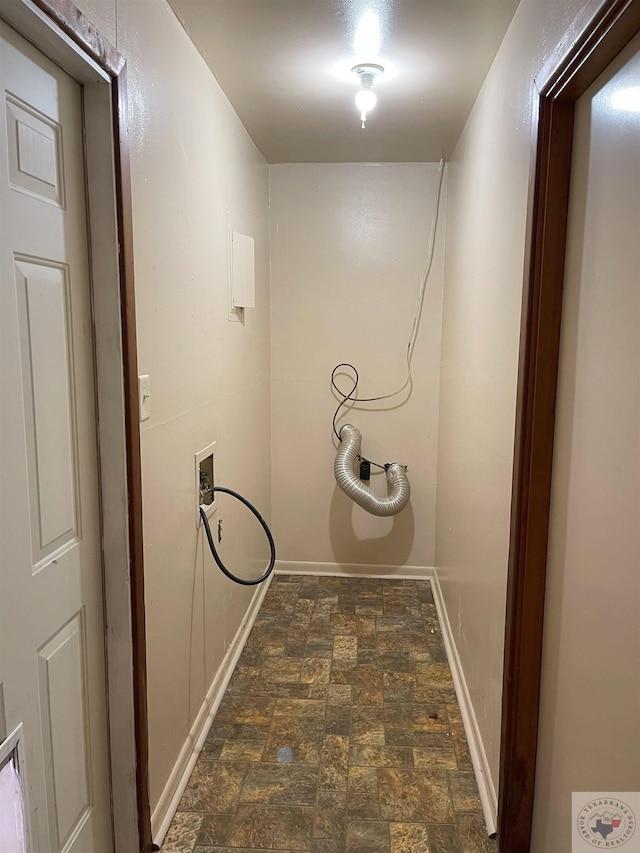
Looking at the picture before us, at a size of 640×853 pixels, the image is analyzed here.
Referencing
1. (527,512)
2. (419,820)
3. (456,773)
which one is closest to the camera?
(527,512)

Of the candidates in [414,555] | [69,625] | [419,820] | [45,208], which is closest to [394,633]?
[414,555]

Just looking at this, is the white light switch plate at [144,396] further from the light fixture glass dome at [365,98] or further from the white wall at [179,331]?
the light fixture glass dome at [365,98]

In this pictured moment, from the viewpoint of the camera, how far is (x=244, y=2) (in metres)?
1.64

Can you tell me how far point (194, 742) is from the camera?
203 centimetres

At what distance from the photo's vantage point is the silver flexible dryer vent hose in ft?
10.9

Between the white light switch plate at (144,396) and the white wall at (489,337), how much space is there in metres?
1.01

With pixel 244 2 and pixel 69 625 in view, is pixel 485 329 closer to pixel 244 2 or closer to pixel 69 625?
pixel 244 2

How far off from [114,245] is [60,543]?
0.68m

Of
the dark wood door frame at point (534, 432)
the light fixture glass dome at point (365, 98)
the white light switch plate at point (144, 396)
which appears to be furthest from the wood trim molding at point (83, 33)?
the light fixture glass dome at point (365, 98)

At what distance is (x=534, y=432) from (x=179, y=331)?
109 cm

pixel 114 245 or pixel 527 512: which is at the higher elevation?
pixel 114 245

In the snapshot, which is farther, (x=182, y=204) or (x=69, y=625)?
(x=182, y=204)

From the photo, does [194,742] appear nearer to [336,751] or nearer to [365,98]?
[336,751]

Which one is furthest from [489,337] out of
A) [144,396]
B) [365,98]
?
[144,396]
